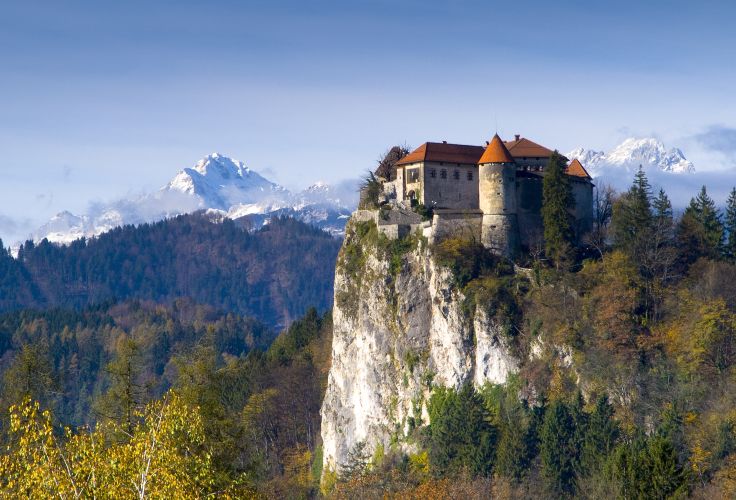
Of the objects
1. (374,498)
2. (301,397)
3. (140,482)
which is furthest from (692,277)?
(140,482)

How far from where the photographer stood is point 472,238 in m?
80.3

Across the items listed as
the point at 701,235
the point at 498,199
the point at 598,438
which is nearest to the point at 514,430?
the point at 598,438

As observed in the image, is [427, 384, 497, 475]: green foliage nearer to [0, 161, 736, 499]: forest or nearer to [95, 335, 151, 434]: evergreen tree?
[0, 161, 736, 499]: forest

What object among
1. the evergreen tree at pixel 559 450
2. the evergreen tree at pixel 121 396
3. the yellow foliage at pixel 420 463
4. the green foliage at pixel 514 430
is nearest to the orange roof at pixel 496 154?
the green foliage at pixel 514 430

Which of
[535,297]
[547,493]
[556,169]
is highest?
[556,169]

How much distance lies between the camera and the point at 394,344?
8562 cm

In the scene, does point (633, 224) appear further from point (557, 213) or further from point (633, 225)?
point (557, 213)

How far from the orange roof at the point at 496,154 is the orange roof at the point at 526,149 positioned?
4.55 metres

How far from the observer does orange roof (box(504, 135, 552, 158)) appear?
276 feet

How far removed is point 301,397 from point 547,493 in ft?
142

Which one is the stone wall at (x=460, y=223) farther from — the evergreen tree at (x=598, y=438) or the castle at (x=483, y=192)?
the evergreen tree at (x=598, y=438)

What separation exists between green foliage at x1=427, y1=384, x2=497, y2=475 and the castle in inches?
437

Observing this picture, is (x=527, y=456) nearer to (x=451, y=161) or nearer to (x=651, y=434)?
(x=651, y=434)

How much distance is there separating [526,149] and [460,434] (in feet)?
75.7
